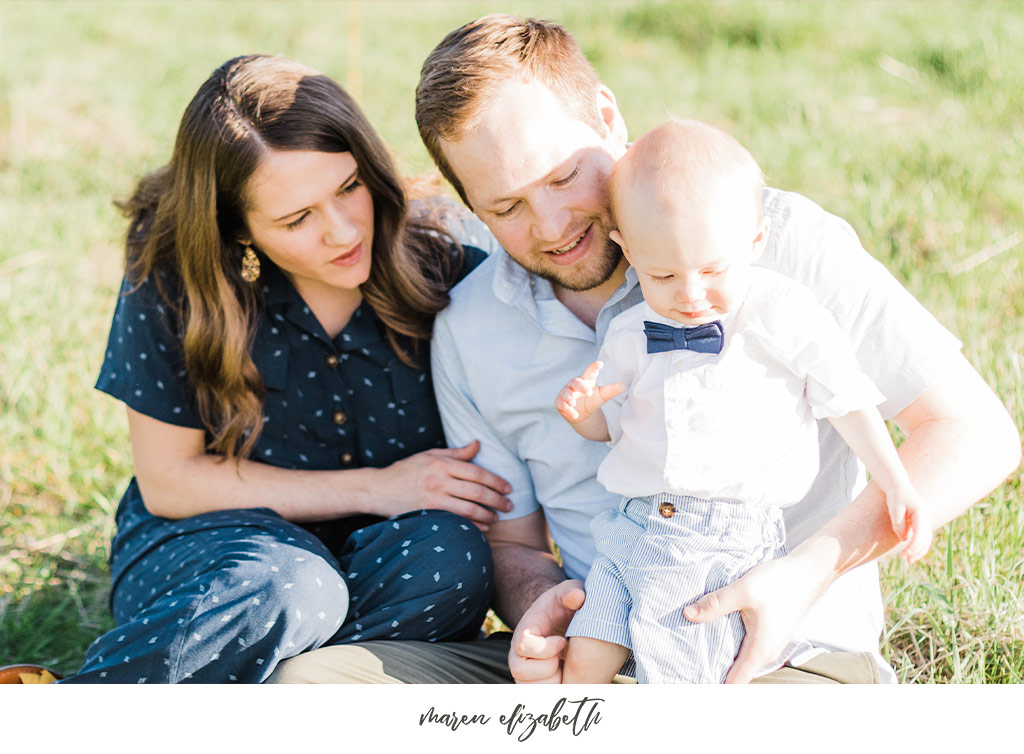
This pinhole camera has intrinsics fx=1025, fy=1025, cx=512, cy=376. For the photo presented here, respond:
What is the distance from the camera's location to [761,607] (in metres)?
1.83

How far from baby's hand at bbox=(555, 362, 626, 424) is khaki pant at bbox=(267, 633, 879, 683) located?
63 cm

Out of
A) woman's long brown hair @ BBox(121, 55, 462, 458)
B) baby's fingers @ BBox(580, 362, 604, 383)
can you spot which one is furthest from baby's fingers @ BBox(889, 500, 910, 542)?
woman's long brown hair @ BBox(121, 55, 462, 458)

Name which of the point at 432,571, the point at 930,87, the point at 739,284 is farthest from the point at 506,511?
the point at 930,87

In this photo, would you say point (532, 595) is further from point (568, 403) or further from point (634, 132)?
point (634, 132)

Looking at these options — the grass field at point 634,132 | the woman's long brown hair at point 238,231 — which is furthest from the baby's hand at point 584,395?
the grass field at point 634,132

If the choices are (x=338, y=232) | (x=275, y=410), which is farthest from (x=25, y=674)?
(x=338, y=232)

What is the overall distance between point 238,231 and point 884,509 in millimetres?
1636

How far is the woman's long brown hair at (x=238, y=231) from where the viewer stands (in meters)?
2.38

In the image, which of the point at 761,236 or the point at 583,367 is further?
the point at 583,367

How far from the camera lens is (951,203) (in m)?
4.16

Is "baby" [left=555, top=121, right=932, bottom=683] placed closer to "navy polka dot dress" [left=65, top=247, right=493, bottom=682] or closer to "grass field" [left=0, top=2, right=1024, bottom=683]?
"navy polka dot dress" [left=65, top=247, right=493, bottom=682]

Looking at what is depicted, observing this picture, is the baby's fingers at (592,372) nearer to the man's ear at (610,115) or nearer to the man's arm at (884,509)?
the man's arm at (884,509)

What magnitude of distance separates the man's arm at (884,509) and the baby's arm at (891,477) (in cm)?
11
